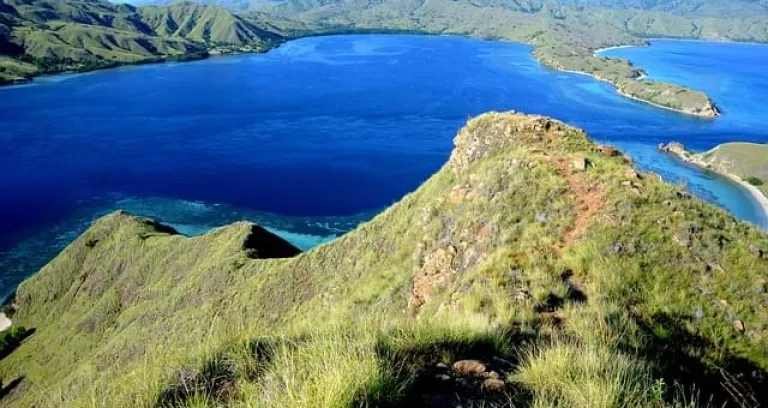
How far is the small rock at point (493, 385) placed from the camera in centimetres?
620

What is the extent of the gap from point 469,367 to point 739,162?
438 ft

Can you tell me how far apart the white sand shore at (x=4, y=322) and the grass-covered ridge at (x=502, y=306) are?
3071cm

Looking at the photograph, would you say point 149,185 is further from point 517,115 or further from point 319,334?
point 319,334

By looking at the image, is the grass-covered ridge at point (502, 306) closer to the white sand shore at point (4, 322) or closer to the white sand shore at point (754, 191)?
the white sand shore at point (4, 322)

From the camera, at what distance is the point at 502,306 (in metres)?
10.3

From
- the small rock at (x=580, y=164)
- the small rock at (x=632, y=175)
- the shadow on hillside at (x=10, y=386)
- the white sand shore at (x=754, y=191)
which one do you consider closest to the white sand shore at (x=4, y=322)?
the shadow on hillside at (x=10, y=386)

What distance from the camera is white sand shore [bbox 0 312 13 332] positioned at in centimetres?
6369

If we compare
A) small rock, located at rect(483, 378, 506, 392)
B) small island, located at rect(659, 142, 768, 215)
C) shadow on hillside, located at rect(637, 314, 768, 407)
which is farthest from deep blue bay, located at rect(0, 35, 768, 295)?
small rock, located at rect(483, 378, 506, 392)

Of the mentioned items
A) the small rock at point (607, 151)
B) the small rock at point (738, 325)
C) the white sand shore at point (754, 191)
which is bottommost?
the white sand shore at point (754, 191)

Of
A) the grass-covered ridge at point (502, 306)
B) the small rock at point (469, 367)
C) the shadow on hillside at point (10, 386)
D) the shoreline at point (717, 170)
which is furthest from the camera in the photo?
the shoreline at point (717, 170)

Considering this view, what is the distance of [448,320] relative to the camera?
8648mm

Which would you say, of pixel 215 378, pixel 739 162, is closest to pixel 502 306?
pixel 215 378

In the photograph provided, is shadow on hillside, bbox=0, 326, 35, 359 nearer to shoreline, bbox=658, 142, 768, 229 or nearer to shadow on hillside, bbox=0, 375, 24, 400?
shadow on hillside, bbox=0, 375, 24, 400

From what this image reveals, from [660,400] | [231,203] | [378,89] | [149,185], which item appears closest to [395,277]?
[660,400]
